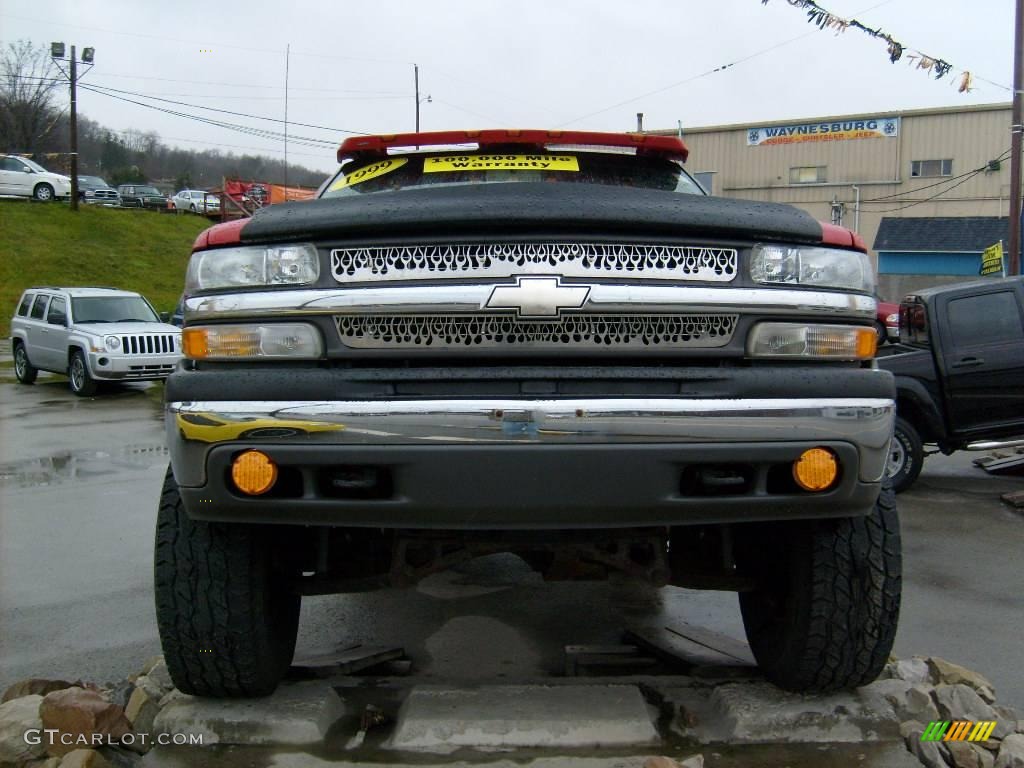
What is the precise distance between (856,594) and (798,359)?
785 mm

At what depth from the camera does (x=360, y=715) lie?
3133 millimetres

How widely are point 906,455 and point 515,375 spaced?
5983mm

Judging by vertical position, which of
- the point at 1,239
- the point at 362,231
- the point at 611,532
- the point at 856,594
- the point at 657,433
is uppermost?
the point at 1,239

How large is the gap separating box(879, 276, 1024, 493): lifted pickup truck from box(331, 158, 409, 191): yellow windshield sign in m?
5.01

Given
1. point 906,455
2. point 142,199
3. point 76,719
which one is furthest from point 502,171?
point 142,199

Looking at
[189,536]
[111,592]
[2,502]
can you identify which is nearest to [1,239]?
[2,502]

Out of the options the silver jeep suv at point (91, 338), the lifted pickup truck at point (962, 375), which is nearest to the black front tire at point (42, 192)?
the silver jeep suv at point (91, 338)

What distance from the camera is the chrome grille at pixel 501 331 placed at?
2.47 m

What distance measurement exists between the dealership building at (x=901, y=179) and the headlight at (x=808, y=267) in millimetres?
35917

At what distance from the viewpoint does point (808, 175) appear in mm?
40562

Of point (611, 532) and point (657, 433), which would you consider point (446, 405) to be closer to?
point (657, 433)

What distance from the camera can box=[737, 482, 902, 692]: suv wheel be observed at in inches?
113

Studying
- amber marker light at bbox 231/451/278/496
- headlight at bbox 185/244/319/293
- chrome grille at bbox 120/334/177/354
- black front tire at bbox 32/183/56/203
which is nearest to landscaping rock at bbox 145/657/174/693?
amber marker light at bbox 231/451/278/496

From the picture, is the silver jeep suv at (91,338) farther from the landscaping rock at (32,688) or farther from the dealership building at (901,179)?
the dealership building at (901,179)
